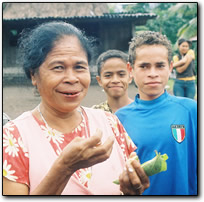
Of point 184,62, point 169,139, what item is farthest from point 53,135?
point 184,62

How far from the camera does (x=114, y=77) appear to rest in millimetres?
2104

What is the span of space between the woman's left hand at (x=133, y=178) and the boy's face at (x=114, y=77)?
38.8 inches

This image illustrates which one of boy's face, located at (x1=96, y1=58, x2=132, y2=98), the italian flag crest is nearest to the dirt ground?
boy's face, located at (x1=96, y1=58, x2=132, y2=98)

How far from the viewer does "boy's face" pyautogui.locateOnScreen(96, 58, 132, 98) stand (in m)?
2.08

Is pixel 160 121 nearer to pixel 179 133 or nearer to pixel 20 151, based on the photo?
pixel 179 133

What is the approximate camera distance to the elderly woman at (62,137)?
1049mm

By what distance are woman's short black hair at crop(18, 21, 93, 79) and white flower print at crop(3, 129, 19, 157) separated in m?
0.33

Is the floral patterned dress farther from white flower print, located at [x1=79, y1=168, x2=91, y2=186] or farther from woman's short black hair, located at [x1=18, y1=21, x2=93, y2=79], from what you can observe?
woman's short black hair, located at [x1=18, y1=21, x2=93, y2=79]

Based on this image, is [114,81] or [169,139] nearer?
[169,139]

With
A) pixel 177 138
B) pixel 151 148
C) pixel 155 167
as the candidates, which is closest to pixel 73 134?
pixel 155 167

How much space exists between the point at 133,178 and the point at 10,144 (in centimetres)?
52

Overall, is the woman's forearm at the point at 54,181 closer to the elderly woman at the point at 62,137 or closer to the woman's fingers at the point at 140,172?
the elderly woman at the point at 62,137

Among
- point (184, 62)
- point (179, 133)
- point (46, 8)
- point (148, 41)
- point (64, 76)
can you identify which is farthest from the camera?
point (184, 62)

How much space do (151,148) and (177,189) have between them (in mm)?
287
